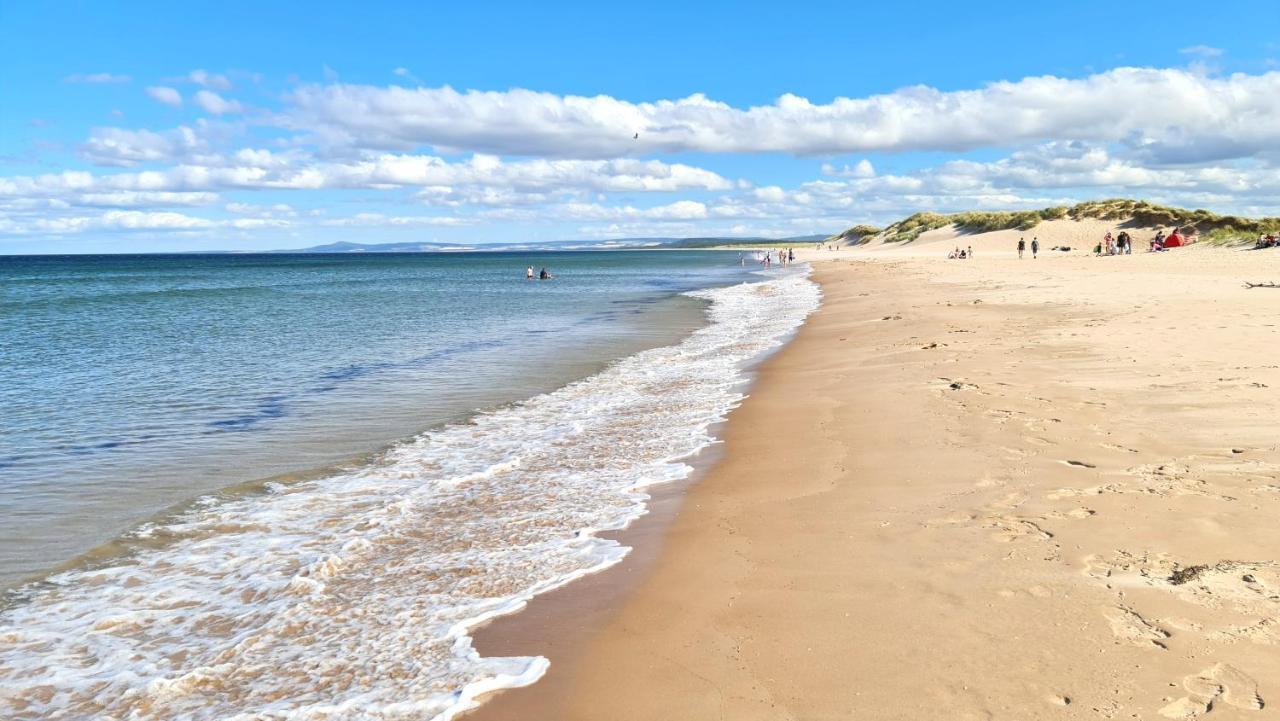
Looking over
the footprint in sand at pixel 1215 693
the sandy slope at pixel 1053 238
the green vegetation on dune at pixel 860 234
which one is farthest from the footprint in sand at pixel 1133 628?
the green vegetation on dune at pixel 860 234

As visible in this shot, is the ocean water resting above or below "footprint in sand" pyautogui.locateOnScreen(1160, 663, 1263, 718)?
below

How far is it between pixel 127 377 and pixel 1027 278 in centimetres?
3164

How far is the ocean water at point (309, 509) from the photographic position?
16.2ft

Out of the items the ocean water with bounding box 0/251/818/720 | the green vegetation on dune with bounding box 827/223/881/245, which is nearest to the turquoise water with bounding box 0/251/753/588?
the ocean water with bounding box 0/251/818/720

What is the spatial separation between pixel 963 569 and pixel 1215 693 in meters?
1.82

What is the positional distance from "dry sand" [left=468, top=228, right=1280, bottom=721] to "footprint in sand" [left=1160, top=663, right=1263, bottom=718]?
Answer: 10 mm

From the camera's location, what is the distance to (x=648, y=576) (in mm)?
6172

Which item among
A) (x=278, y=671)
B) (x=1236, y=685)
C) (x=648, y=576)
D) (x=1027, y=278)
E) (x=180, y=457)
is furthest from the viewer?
(x=1027, y=278)

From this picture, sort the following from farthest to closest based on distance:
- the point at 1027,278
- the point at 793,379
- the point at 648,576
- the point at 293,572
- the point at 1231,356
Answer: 1. the point at 1027,278
2. the point at 793,379
3. the point at 1231,356
4. the point at 293,572
5. the point at 648,576

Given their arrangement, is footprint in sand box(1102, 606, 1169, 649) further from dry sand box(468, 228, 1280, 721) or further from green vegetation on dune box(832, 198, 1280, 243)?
green vegetation on dune box(832, 198, 1280, 243)

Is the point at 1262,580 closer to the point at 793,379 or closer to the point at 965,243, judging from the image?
the point at 793,379

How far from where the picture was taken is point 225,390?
15.9 m

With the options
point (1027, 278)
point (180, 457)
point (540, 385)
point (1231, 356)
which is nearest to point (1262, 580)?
point (1231, 356)

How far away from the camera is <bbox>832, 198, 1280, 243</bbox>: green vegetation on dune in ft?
172
